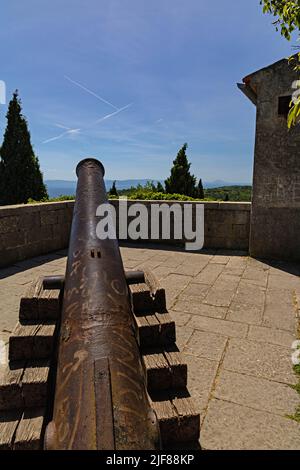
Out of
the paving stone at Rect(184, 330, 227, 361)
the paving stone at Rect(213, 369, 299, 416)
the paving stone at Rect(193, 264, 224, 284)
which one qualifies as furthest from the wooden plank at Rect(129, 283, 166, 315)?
the paving stone at Rect(193, 264, 224, 284)

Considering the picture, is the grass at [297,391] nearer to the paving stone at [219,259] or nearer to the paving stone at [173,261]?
the paving stone at [173,261]

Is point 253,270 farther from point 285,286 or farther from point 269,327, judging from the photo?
point 269,327

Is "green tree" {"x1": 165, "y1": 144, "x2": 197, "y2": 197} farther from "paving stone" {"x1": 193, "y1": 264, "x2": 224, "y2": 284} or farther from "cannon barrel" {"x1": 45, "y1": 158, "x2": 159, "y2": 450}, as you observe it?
"cannon barrel" {"x1": 45, "y1": 158, "x2": 159, "y2": 450}

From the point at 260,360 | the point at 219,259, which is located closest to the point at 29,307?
the point at 260,360

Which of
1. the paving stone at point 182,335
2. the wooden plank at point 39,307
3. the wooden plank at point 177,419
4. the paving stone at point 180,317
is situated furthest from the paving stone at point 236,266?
the wooden plank at point 39,307

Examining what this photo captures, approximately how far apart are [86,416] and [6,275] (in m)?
4.93

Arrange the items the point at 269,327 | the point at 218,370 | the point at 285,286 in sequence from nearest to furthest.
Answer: the point at 218,370 → the point at 269,327 → the point at 285,286

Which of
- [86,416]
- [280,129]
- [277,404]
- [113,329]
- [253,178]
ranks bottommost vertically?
[277,404]

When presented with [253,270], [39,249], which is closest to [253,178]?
[253,270]

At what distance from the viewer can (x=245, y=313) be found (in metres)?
4.05

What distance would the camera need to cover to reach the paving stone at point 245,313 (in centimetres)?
384

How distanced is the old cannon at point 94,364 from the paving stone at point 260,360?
3.49 ft

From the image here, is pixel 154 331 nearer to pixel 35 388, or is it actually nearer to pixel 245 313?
pixel 35 388

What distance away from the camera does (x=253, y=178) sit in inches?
264
